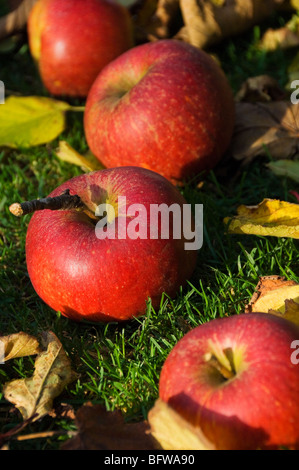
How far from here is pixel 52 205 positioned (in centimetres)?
203

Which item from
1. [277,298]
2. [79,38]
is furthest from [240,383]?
[79,38]

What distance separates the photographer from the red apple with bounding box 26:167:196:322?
2.00 m

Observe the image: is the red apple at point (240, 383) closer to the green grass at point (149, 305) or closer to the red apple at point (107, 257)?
the green grass at point (149, 305)

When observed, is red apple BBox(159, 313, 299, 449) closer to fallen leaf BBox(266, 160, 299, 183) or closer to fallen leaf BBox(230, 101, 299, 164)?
fallen leaf BBox(266, 160, 299, 183)

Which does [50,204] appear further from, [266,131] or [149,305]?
[266,131]

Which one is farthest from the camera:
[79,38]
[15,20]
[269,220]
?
[15,20]

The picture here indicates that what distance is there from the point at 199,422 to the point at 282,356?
0.26 m

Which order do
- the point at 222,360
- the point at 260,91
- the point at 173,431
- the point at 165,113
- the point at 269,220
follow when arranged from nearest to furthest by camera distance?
the point at 173,431 < the point at 222,360 < the point at 269,220 < the point at 165,113 < the point at 260,91

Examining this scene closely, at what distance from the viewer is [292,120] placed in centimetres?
301

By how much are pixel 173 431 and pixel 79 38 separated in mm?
2611

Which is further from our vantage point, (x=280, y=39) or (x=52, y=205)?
(x=280, y=39)

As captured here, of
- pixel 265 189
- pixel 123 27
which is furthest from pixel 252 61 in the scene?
pixel 265 189

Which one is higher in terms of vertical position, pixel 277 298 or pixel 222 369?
pixel 222 369

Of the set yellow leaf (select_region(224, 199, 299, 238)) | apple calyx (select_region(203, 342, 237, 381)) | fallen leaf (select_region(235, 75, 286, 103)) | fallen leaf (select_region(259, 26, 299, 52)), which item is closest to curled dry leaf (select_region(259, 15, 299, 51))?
fallen leaf (select_region(259, 26, 299, 52))
